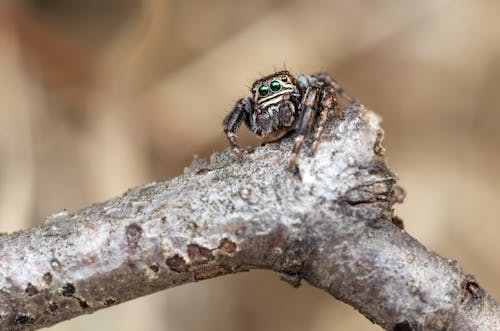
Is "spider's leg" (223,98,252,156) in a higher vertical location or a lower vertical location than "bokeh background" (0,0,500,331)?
lower

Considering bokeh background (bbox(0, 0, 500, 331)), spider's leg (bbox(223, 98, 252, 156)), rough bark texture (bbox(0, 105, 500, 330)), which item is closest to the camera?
rough bark texture (bbox(0, 105, 500, 330))

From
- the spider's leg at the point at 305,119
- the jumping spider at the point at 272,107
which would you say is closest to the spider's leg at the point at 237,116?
the jumping spider at the point at 272,107

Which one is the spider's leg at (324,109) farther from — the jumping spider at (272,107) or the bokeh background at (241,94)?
the bokeh background at (241,94)

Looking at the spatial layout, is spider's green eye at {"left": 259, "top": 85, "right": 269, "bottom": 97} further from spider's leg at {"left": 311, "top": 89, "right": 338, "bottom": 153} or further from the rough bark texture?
the rough bark texture

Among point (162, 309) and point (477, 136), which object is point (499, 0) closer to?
point (477, 136)

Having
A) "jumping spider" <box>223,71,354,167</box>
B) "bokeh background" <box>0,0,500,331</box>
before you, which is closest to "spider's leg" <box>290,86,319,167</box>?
"jumping spider" <box>223,71,354,167</box>

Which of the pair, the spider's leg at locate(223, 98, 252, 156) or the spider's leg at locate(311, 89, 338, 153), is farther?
the spider's leg at locate(223, 98, 252, 156)

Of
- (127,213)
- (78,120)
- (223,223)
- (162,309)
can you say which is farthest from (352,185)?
(78,120)
